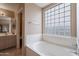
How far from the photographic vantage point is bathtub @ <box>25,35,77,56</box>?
51.8 inches

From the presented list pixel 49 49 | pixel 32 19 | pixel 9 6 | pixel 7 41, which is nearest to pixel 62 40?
pixel 49 49

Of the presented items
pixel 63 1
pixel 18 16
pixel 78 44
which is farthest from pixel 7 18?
pixel 78 44

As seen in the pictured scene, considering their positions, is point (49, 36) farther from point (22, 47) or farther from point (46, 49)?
point (22, 47)

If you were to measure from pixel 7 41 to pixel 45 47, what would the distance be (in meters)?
0.57

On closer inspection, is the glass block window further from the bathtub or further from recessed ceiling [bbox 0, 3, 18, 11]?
recessed ceiling [bbox 0, 3, 18, 11]

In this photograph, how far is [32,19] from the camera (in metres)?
1.34

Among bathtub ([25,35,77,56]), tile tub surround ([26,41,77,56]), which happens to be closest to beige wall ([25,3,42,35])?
bathtub ([25,35,77,56])

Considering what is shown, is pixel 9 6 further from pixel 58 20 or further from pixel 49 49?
pixel 49 49

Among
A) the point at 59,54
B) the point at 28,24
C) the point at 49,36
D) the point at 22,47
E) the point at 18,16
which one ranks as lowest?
the point at 59,54

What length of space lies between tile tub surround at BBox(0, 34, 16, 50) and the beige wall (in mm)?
224

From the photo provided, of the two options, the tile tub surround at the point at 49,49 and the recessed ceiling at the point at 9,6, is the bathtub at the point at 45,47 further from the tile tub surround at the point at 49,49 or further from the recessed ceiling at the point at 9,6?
the recessed ceiling at the point at 9,6

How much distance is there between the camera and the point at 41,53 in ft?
4.28

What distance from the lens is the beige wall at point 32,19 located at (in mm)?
1322

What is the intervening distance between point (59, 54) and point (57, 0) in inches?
30.5
